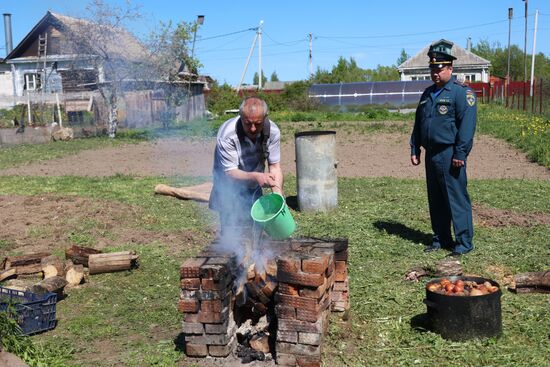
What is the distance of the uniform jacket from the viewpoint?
653 cm

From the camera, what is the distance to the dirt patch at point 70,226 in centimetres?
804

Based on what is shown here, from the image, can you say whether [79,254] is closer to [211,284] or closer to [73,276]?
[73,276]

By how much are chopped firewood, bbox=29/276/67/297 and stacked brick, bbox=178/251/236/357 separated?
77.5 inches

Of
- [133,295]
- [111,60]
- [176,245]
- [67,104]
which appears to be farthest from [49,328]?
[67,104]

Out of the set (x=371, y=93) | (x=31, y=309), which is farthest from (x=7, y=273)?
(x=371, y=93)

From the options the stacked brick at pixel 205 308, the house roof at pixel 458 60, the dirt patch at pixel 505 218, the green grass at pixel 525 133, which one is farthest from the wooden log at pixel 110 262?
the house roof at pixel 458 60

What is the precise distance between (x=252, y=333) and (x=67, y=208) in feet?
19.1

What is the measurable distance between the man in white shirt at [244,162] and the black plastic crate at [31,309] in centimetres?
153

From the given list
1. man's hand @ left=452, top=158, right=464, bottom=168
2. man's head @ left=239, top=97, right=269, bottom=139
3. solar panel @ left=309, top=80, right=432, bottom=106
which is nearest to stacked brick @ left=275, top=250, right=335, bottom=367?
man's head @ left=239, top=97, right=269, bottom=139

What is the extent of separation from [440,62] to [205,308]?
380 cm

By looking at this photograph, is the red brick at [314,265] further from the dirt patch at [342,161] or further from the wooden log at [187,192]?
the dirt patch at [342,161]

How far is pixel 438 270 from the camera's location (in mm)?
5891

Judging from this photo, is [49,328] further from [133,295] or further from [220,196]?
[220,196]

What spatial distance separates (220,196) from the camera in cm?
536
